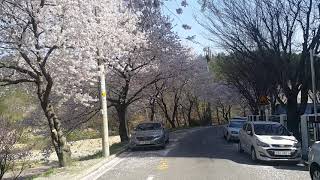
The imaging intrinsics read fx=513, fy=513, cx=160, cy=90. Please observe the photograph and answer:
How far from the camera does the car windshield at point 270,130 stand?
2036 centimetres

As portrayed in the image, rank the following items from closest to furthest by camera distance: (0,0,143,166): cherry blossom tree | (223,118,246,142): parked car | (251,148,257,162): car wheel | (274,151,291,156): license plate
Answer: (0,0,143,166): cherry blossom tree, (274,151,291,156): license plate, (251,148,257,162): car wheel, (223,118,246,142): parked car

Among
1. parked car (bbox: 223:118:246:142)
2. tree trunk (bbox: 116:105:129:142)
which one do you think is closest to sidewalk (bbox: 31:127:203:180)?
parked car (bbox: 223:118:246:142)

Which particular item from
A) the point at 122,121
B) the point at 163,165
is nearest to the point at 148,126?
the point at 122,121

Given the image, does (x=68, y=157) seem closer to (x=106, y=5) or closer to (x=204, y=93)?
(x=106, y=5)

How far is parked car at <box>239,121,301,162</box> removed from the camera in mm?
18609

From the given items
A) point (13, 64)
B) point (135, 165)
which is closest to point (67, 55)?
point (13, 64)

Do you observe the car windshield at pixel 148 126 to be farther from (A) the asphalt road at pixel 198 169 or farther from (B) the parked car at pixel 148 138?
(A) the asphalt road at pixel 198 169

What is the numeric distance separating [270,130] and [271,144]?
187 cm

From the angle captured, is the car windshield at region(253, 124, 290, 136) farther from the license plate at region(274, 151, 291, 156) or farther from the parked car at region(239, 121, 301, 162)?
the license plate at region(274, 151, 291, 156)

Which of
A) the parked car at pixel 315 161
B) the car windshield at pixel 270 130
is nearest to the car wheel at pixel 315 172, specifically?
the parked car at pixel 315 161

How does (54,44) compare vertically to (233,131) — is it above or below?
above

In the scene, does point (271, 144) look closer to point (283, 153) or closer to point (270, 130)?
point (283, 153)

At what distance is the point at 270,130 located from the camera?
20641 mm

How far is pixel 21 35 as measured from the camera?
17422 mm
